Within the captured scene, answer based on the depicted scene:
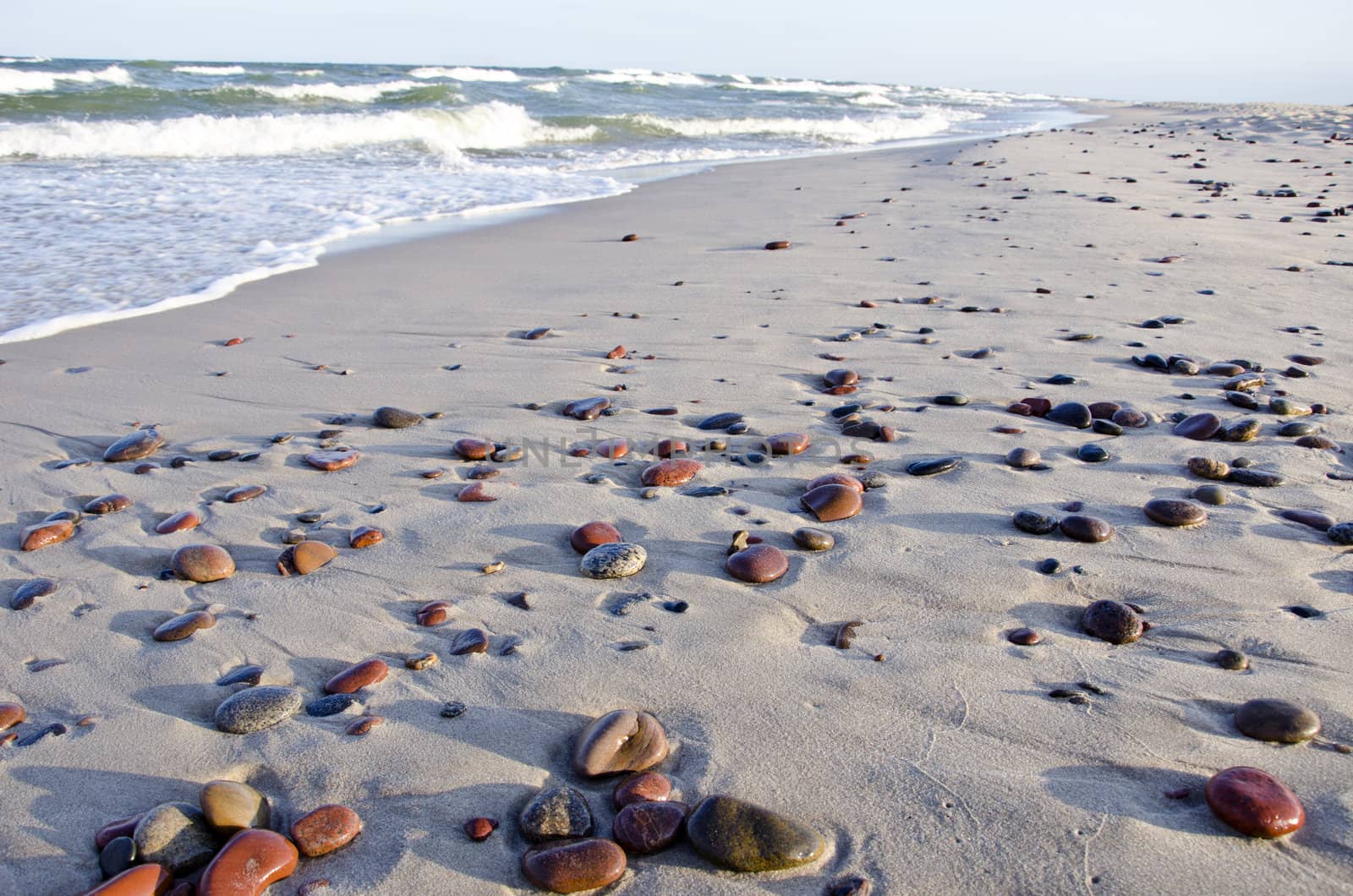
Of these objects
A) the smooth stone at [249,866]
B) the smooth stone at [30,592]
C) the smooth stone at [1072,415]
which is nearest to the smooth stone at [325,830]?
the smooth stone at [249,866]

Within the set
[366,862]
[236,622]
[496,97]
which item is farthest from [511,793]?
[496,97]

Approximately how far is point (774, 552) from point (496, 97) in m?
24.4

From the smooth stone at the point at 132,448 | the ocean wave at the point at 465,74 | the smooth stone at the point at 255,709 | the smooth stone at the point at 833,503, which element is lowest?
the smooth stone at the point at 132,448

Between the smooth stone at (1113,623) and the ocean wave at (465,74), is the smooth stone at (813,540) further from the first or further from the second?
the ocean wave at (465,74)

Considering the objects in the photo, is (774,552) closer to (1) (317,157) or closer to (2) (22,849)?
(2) (22,849)

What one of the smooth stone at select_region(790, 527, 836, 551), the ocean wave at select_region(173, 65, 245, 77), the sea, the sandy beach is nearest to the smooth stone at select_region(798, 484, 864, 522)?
the sandy beach

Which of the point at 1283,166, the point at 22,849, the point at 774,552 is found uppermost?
the point at 1283,166

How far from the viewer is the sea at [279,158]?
5844 mm

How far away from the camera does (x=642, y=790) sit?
1406mm

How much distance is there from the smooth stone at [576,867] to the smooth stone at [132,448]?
223 cm

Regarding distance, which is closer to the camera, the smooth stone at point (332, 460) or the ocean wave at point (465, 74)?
the smooth stone at point (332, 460)

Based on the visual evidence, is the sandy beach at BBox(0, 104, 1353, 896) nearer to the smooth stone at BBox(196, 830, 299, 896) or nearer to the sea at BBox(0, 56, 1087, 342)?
the smooth stone at BBox(196, 830, 299, 896)

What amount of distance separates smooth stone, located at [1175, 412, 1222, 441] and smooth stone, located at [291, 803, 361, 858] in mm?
2639

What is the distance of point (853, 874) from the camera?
127cm
